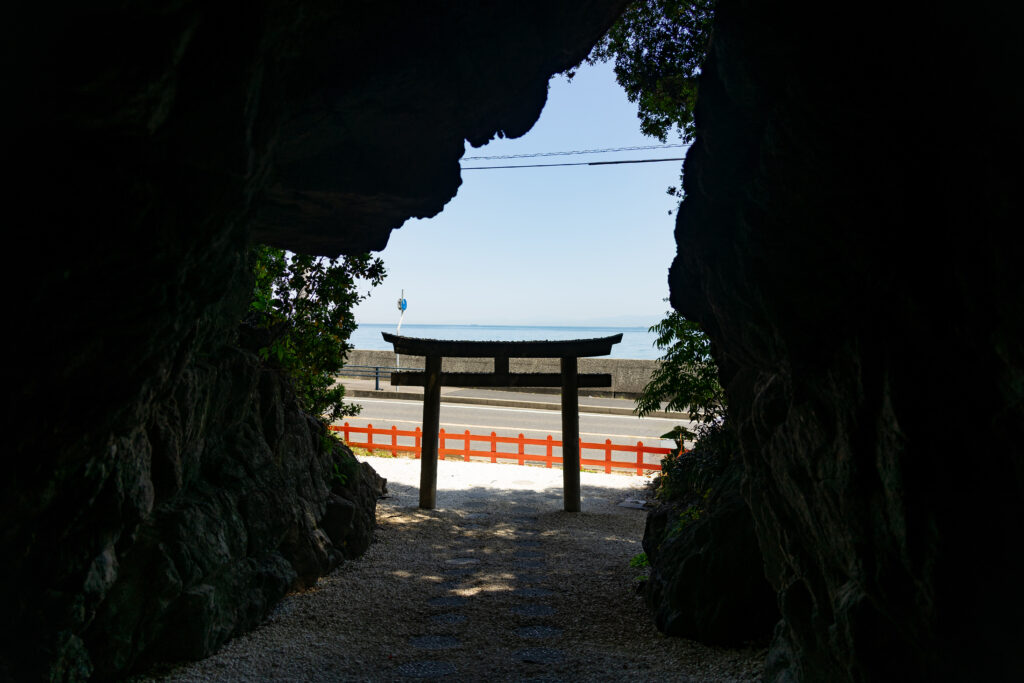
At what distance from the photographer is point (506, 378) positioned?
38.0 feet

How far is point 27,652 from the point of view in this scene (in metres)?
3.58

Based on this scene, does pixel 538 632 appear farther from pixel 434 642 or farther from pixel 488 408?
pixel 488 408

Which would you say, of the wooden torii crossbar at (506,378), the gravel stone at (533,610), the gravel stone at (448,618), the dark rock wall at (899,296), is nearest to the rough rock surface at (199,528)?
the gravel stone at (448,618)

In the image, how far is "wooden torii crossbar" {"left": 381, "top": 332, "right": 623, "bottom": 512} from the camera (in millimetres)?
11375

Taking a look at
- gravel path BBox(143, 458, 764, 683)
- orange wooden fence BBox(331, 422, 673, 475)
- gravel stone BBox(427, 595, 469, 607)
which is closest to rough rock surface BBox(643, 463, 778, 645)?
gravel path BBox(143, 458, 764, 683)

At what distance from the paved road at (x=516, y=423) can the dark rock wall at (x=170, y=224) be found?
11.9 meters

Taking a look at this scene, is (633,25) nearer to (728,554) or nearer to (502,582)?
(728,554)

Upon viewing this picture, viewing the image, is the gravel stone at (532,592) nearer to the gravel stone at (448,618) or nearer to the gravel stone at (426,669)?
the gravel stone at (448,618)

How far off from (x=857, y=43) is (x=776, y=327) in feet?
4.84

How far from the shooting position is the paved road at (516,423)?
1869 cm

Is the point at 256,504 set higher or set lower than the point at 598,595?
higher

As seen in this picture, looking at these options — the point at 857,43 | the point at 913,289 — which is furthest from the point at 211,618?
the point at 857,43

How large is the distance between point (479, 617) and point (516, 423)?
14851 mm

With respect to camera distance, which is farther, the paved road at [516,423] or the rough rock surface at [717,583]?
the paved road at [516,423]
